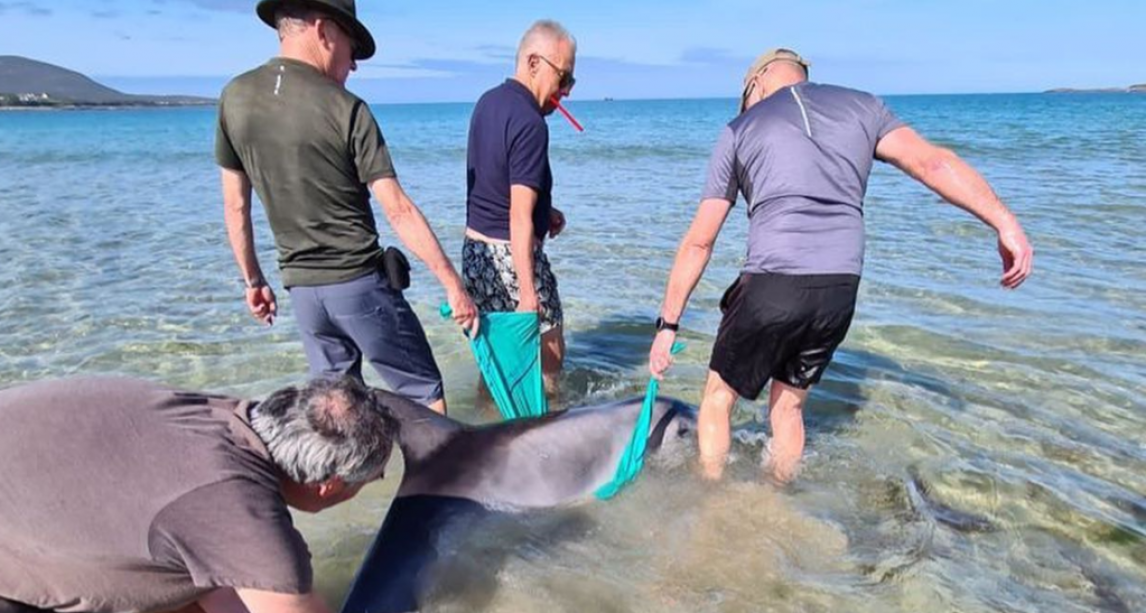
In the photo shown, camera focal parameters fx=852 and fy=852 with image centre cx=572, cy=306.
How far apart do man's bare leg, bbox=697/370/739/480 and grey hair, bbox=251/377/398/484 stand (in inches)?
84.8

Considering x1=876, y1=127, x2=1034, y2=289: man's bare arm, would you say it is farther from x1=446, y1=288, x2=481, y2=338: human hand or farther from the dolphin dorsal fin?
the dolphin dorsal fin

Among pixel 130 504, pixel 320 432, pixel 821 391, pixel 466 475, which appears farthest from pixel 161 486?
pixel 821 391

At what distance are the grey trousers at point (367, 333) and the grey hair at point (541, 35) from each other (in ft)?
4.91

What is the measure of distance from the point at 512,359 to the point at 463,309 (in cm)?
74

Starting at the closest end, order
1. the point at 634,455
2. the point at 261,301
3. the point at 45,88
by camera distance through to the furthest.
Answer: the point at 634,455
the point at 261,301
the point at 45,88

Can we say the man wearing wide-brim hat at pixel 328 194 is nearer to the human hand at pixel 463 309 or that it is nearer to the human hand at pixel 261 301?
the human hand at pixel 463 309

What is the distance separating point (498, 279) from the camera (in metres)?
4.94

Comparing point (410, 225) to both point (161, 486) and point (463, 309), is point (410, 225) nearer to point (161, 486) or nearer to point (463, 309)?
point (463, 309)

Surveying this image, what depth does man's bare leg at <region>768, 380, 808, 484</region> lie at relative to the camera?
4.16 metres

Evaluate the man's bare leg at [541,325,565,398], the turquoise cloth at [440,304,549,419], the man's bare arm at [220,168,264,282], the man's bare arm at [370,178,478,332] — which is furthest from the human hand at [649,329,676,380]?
the man's bare arm at [220,168,264,282]

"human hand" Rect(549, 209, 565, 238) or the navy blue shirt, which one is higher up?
the navy blue shirt

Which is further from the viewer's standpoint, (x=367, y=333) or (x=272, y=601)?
(x=367, y=333)

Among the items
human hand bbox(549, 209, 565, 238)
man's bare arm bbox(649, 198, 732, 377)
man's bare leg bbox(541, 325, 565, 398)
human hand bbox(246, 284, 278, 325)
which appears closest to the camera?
man's bare arm bbox(649, 198, 732, 377)

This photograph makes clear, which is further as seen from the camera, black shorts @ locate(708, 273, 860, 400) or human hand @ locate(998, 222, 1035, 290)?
black shorts @ locate(708, 273, 860, 400)
